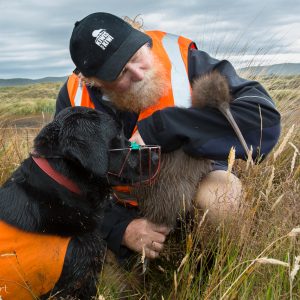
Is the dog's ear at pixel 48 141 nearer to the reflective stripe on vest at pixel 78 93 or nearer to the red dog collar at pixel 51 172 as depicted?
the red dog collar at pixel 51 172

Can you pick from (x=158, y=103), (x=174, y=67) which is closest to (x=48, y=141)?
→ (x=158, y=103)

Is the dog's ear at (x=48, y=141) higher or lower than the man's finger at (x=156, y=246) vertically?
higher

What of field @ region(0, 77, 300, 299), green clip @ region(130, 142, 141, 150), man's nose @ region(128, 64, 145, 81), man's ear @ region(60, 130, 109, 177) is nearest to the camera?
field @ region(0, 77, 300, 299)

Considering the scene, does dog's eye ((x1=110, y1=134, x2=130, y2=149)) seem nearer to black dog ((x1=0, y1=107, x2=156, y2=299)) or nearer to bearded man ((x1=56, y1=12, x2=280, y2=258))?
black dog ((x1=0, y1=107, x2=156, y2=299))

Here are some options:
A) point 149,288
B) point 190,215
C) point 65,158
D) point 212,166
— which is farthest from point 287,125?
point 65,158

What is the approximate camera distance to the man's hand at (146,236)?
10.2 feet

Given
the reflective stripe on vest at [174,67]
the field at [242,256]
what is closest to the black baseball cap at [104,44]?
the reflective stripe on vest at [174,67]

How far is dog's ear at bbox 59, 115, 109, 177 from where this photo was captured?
2559 millimetres

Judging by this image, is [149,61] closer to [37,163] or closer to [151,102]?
[151,102]

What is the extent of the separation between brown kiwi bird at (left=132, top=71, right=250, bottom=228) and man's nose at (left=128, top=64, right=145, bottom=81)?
0.36 metres

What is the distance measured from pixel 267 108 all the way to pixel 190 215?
3.02 ft

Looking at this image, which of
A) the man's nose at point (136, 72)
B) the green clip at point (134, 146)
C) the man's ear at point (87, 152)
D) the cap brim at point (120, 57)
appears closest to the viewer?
the man's ear at point (87, 152)

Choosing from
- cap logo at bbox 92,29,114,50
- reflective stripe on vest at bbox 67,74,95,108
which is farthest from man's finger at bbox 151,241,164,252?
cap logo at bbox 92,29,114,50

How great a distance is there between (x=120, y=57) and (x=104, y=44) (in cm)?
13
